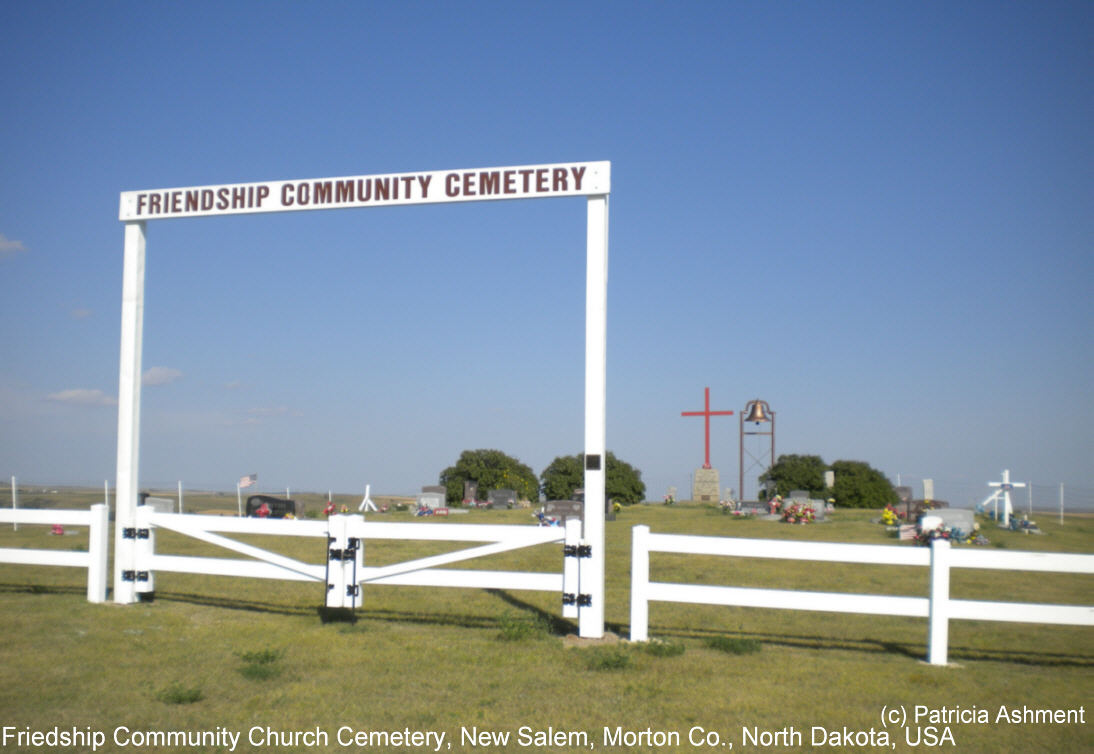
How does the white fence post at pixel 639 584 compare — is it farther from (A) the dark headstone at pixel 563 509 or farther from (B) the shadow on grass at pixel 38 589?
(A) the dark headstone at pixel 563 509

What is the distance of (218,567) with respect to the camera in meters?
9.36

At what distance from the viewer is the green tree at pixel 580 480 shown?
116 feet

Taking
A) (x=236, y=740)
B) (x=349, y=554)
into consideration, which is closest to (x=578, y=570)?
(x=349, y=554)

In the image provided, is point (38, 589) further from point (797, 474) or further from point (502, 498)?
point (797, 474)

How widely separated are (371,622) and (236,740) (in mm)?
3765

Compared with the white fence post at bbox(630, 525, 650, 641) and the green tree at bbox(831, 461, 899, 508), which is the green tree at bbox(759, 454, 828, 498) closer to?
the green tree at bbox(831, 461, 899, 508)

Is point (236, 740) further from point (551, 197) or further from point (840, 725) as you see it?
point (551, 197)

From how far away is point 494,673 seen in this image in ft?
22.5

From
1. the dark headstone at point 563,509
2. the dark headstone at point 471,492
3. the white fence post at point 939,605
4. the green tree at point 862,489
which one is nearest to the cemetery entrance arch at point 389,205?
the white fence post at point 939,605

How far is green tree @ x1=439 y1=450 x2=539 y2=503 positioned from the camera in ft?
119

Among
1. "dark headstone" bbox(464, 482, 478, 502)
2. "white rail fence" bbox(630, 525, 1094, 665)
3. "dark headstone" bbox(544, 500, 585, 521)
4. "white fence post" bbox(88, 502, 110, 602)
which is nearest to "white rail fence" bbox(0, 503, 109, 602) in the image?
"white fence post" bbox(88, 502, 110, 602)

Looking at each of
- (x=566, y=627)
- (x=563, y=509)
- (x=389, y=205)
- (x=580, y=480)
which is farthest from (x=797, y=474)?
(x=389, y=205)

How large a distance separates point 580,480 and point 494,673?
2817 cm

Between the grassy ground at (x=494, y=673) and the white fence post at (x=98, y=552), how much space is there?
0.69ft
